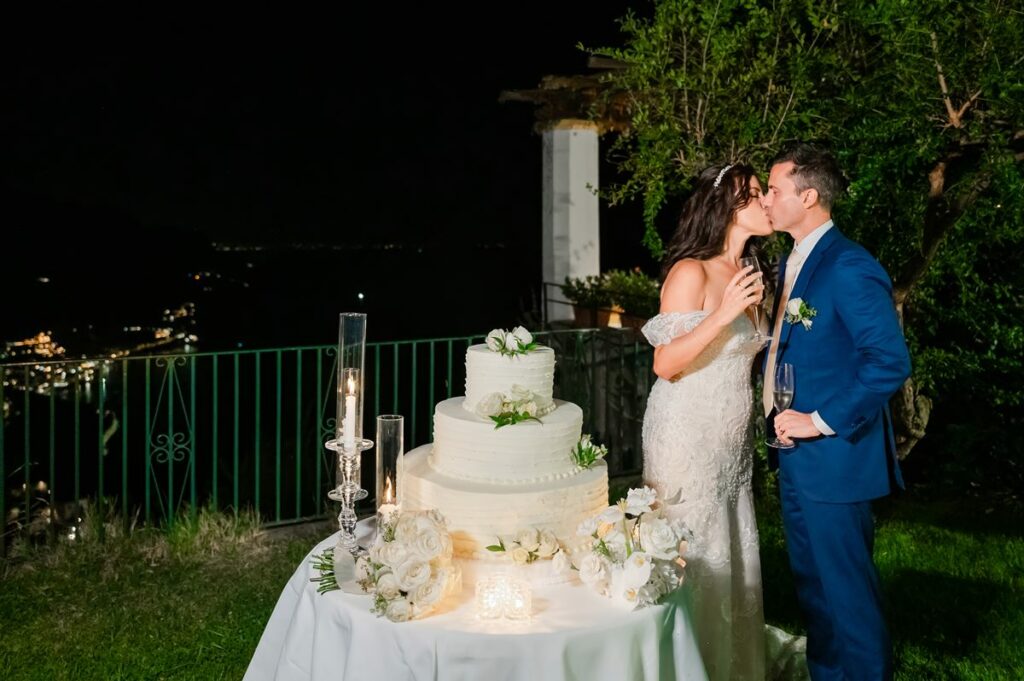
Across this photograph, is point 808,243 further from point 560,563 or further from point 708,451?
point 560,563

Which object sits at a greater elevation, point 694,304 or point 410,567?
point 694,304

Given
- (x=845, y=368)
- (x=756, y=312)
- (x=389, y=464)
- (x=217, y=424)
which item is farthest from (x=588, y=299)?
(x=389, y=464)

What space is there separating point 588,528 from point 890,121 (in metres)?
2.98

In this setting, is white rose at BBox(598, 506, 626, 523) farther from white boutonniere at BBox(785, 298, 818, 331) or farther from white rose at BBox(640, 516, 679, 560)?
white boutonniere at BBox(785, 298, 818, 331)

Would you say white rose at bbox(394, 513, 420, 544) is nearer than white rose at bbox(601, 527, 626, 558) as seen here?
Yes

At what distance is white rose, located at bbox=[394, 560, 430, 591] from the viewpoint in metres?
2.10

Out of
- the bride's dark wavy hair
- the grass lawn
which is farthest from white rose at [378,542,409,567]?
the grass lawn

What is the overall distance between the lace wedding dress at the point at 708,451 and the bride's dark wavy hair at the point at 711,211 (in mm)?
282

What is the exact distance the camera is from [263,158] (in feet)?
103

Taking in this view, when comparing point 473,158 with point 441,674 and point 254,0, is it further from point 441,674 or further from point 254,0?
point 441,674

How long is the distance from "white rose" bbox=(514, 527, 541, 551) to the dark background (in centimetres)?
970

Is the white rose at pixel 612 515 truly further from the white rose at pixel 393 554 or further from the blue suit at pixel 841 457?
the blue suit at pixel 841 457

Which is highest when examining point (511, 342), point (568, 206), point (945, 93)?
point (568, 206)

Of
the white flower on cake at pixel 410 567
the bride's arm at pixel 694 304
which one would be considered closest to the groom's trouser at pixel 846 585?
the bride's arm at pixel 694 304
